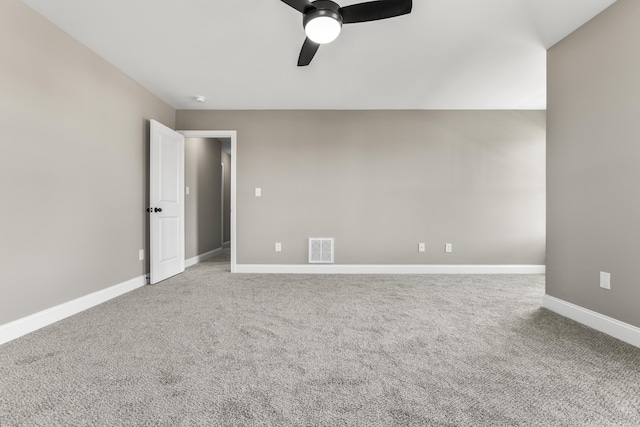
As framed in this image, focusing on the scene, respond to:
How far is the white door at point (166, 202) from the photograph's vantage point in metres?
3.46

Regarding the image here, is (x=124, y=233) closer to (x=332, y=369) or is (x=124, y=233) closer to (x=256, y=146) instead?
(x=256, y=146)

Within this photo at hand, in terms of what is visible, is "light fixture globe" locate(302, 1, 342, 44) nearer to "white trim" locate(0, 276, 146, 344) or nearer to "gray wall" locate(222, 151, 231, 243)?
"white trim" locate(0, 276, 146, 344)

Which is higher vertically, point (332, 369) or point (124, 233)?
point (124, 233)

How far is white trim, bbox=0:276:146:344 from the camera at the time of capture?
77.2 inches

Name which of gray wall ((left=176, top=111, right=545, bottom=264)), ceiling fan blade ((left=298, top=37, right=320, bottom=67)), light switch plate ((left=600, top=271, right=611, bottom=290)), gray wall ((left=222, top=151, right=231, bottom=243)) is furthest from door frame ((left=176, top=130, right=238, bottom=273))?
light switch plate ((left=600, top=271, right=611, bottom=290))

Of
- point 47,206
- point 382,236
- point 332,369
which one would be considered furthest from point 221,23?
point 382,236

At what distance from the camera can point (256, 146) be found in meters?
4.25

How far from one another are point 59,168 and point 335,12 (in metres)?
2.41

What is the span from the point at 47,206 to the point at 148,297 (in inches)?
47.4

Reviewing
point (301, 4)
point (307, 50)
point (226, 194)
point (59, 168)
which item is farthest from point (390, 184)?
point (226, 194)

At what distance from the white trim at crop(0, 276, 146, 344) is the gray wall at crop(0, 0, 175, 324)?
49 mm

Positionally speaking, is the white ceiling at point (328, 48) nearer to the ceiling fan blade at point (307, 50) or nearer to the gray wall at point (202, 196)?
the ceiling fan blade at point (307, 50)

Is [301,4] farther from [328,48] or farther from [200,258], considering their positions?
[200,258]

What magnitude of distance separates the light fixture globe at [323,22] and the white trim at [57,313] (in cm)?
276
